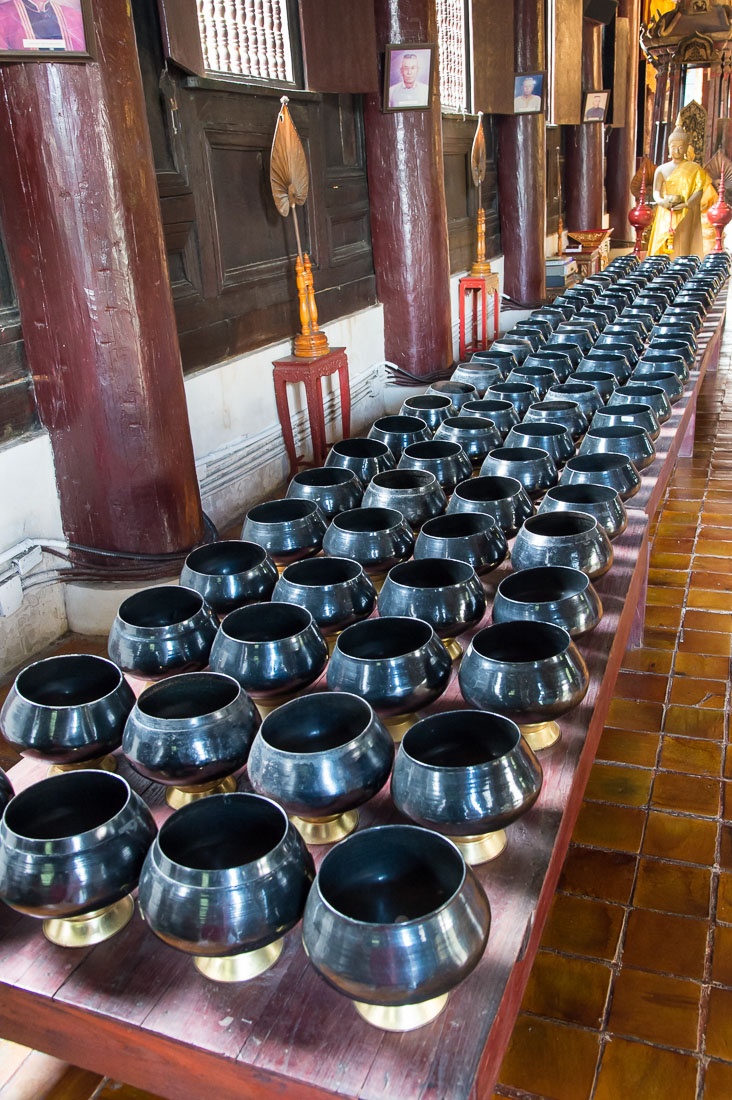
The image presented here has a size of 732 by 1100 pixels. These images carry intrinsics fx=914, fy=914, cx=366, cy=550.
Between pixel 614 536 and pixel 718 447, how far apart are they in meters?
2.65

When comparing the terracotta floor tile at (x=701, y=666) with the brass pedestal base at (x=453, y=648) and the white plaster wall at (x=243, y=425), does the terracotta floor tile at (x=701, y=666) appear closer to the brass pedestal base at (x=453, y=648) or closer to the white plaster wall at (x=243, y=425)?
the brass pedestal base at (x=453, y=648)

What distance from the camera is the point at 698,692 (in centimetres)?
196

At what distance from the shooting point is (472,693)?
0.91 m

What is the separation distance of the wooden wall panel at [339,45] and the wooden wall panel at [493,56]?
6.46 feet

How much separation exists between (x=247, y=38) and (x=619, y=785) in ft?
10.0

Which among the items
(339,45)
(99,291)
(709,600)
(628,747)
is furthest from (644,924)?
(339,45)

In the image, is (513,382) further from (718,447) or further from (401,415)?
(718,447)

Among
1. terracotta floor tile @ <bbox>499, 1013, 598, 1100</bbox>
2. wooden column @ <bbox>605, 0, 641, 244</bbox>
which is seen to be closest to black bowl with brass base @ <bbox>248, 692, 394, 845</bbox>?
terracotta floor tile @ <bbox>499, 1013, 598, 1100</bbox>

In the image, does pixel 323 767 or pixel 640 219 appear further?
pixel 640 219

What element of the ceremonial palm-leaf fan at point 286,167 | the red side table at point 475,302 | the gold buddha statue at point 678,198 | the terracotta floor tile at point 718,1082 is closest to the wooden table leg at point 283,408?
the ceremonial palm-leaf fan at point 286,167

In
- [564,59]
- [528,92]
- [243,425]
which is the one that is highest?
Answer: [564,59]

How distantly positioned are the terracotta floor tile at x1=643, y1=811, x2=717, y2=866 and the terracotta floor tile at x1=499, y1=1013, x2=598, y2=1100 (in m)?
0.40

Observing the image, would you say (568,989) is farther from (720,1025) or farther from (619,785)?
(619,785)

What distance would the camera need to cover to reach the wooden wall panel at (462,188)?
585 cm
